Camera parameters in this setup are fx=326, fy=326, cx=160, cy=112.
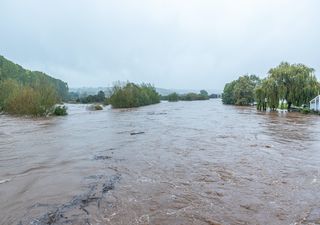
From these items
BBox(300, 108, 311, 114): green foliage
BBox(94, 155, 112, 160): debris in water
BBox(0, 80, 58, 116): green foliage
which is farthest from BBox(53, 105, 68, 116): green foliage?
BBox(300, 108, 311, 114): green foliage

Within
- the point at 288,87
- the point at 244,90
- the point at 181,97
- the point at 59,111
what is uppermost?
the point at 244,90

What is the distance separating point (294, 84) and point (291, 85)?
44 cm

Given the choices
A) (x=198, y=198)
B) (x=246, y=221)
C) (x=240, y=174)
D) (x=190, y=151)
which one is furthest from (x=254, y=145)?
(x=246, y=221)

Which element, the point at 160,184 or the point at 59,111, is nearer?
the point at 160,184

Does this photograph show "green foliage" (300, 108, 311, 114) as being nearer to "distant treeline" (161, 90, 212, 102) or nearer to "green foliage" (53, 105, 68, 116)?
"green foliage" (53, 105, 68, 116)

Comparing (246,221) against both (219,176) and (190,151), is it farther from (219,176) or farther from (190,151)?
(190,151)

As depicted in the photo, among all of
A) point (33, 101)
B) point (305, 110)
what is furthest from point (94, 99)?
point (305, 110)

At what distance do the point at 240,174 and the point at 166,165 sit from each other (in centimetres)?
250

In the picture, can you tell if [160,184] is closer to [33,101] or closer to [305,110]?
[33,101]

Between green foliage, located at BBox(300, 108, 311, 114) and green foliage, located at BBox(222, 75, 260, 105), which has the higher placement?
green foliage, located at BBox(222, 75, 260, 105)

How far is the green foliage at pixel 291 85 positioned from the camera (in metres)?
42.4

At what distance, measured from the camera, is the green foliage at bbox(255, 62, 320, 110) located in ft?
139

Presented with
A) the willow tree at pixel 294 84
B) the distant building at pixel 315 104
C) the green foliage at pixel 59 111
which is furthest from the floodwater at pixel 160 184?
the willow tree at pixel 294 84

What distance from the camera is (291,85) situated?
4322cm
